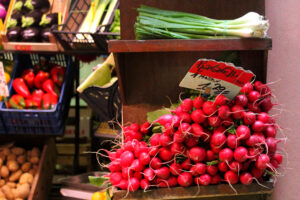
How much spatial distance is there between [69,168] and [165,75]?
2.07 m

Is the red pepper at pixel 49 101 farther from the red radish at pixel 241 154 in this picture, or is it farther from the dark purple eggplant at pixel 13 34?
the red radish at pixel 241 154

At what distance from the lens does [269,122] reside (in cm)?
114

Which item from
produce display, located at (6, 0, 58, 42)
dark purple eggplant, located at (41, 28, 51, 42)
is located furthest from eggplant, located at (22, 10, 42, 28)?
dark purple eggplant, located at (41, 28, 51, 42)

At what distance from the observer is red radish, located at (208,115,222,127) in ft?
3.54

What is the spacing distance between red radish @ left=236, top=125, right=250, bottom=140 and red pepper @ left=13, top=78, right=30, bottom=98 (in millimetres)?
1807

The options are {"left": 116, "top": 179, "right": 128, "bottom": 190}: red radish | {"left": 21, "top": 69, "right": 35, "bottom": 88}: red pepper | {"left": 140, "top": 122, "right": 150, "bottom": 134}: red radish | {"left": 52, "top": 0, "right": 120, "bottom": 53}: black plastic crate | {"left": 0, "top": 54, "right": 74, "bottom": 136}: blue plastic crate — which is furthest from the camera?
{"left": 21, "top": 69, "right": 35, "bottom": 88}: red pepper

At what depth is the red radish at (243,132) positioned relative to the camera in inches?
41.5

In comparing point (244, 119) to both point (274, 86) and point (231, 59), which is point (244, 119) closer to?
point (231, 59)

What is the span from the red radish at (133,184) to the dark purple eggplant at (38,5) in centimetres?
193

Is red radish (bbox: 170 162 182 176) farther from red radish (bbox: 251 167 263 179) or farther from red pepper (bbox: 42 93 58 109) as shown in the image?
red pepper (bbox: 42 93 58 109)

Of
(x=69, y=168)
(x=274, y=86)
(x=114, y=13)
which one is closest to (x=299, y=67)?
(x=274, y=86)

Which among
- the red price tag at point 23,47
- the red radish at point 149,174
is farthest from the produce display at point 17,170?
the red radish at point 149,174

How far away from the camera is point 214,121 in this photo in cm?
108

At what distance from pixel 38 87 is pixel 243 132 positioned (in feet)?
6.33
